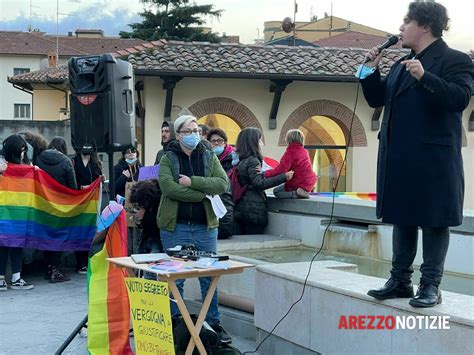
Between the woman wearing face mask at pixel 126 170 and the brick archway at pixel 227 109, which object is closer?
the woman wearing face mask at pixel 126 170

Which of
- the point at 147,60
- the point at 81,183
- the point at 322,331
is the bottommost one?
the point at 322,331

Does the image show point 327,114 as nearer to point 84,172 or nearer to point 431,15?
point 84,172

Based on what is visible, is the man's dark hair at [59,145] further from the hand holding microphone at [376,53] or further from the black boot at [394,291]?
the black boot at [394,291]

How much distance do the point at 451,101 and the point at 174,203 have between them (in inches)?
106

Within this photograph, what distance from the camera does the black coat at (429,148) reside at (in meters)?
4.11

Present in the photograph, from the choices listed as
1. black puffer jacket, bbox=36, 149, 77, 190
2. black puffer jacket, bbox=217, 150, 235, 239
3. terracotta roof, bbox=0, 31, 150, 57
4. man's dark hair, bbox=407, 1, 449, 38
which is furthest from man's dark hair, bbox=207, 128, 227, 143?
terracotta roof, bbox=0, 31, 150, 57

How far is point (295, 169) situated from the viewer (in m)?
8.71

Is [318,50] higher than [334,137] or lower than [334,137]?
higher

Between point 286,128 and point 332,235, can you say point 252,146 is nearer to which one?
point 332,235

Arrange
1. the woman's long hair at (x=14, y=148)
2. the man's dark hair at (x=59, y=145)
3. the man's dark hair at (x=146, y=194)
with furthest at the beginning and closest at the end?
1. the man's dark hair at (x=59, y=145)
2. the woman's long hair at (x=14, y=148)
3. the man's dark hair at (x=146, y=194)

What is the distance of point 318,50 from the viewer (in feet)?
67.2

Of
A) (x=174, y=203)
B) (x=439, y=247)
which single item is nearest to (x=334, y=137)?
(x=174, y=203)

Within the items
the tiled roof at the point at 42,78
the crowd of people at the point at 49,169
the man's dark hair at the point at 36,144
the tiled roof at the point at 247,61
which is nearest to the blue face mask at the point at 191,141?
the crowd of people at the point at 49,169

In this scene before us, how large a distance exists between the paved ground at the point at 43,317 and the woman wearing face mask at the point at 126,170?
1.33 metres
